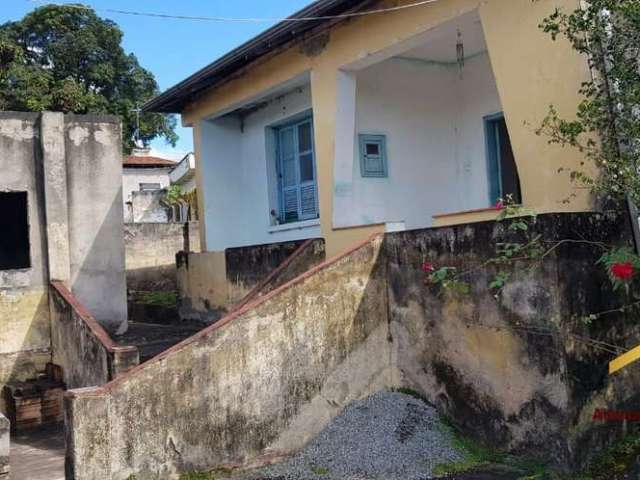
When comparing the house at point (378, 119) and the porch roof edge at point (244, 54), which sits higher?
the porch roof edge at point (244, 54)

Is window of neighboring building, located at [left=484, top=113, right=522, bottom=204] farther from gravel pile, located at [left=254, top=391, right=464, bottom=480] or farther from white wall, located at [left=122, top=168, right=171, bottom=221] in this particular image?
white wall, located at [left=122, top=168, right=171, bottom=221]

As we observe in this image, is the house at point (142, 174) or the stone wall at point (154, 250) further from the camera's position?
the house at point (142, 174)

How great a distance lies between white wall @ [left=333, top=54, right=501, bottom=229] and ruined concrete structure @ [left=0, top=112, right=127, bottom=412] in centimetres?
395

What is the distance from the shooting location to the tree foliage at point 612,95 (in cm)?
484

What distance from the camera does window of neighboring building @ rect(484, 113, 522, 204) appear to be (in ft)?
29.5

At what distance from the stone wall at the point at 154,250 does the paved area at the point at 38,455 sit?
6.68 metres

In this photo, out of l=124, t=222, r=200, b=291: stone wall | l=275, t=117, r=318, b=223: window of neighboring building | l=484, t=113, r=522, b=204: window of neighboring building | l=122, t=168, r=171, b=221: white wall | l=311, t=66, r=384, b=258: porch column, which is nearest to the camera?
l=311, t=66, r=384, b=258: porch column

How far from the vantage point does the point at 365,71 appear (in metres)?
9.26

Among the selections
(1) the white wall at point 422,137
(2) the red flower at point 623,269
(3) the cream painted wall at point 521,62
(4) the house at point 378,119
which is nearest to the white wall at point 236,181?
(4) the house at point 378,119

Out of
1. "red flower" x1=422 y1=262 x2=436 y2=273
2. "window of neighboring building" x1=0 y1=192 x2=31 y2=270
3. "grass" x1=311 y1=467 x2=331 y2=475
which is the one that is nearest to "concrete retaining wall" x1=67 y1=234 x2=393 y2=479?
"grass" x1=311 y1=467 x2=331 y2=475

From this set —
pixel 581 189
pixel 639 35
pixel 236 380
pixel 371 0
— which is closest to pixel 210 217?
pixel 371 0

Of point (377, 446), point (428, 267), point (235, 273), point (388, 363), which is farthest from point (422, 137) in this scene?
point (377, 446)

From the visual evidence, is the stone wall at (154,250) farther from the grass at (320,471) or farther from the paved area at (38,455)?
the grass at (320,471)

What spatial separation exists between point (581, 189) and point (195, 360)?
3.85 m
